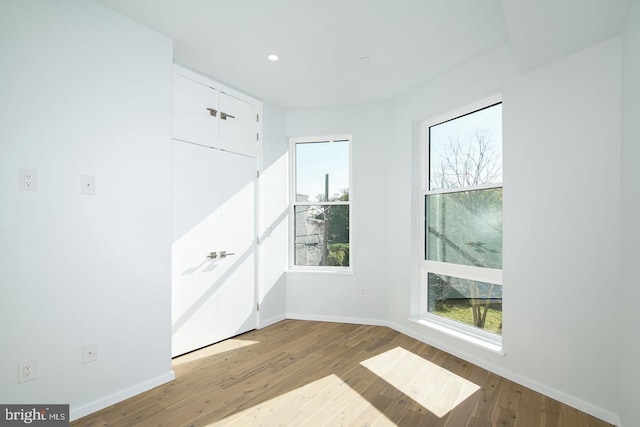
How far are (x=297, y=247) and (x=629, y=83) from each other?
358 cm

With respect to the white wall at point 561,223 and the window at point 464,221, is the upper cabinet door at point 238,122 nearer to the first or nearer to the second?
the window at point 464,221

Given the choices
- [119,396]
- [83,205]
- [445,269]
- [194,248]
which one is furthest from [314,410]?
[83,205]

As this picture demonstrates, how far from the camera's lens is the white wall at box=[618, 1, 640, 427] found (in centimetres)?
177

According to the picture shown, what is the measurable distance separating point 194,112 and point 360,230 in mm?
2372

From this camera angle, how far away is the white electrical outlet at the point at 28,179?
6.48 feet

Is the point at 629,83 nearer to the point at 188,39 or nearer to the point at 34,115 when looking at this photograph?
the point at 188,39

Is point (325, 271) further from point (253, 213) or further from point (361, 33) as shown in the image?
point (361, 33)

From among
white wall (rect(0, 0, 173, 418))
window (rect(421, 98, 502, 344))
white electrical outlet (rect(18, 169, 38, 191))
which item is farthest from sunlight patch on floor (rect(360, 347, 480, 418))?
white electrical outlet (rect(18, 169, 38, 191))

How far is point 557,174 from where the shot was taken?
2424 mm

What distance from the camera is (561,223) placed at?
2387mm

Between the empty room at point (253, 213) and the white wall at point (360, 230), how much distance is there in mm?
289

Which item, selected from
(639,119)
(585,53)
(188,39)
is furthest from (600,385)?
(188,39)

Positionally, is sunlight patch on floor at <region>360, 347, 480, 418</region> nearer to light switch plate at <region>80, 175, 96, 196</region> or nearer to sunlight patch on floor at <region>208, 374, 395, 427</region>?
sunlight patch on floor at <region>208, 374, 395, 427</region>

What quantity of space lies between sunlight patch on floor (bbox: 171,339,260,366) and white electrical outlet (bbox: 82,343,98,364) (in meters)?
0.86
